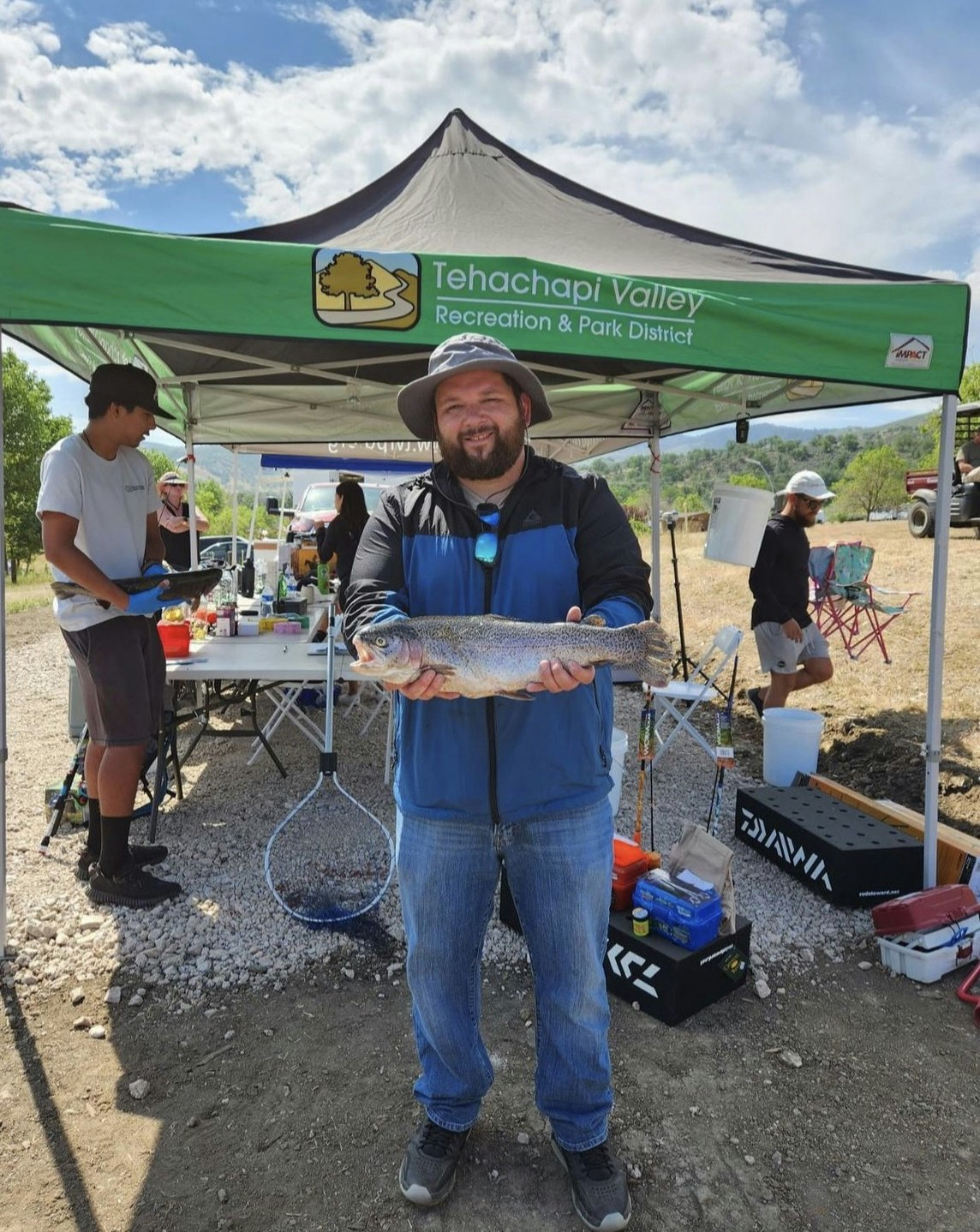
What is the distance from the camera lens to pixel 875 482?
66562 millimetres

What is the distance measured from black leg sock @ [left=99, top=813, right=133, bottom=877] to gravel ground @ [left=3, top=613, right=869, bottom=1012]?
22cm

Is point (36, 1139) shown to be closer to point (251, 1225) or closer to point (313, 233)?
point (251, 1225)

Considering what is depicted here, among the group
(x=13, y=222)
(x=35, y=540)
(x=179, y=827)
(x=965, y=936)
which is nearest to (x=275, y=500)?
(x=179, y=827)

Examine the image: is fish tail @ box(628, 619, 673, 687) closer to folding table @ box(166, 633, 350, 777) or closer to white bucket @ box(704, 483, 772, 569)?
folding table @ box(166, 633, 350, 777)

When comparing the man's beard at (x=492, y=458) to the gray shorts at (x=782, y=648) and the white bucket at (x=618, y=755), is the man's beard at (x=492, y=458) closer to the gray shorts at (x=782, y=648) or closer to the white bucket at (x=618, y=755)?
the white bucket at (x=618, y=755)

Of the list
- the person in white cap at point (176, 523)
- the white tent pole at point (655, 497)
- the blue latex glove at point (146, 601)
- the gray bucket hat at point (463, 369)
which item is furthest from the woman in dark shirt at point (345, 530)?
the gray bucket hat at point (463, 369)

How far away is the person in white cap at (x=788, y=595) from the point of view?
657 cm

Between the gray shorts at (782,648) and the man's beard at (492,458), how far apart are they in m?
5.17

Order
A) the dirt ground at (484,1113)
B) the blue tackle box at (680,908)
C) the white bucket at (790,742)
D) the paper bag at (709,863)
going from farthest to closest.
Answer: the white bucket at (790,742) → the paper bag at (709,863) → the blue tackle box at (680,908) → the dirt ground at (484,1113)

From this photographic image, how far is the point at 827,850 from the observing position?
4.09 meters

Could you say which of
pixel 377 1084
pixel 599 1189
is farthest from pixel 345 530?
pixel 599 1189

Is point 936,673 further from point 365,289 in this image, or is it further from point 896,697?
point 896,697

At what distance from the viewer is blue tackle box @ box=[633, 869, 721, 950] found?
10.3 ft

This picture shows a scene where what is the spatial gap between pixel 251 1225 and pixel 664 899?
191cm
